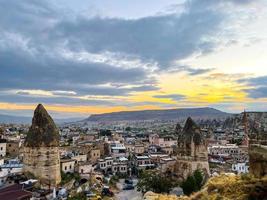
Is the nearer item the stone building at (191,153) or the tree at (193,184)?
the tree at (193,184)

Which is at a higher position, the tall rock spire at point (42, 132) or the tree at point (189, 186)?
the tall rock spire at point (42, 132)

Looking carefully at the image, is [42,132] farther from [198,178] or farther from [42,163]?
[198,178]

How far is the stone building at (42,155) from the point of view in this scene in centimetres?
3110

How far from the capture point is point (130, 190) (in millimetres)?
36125

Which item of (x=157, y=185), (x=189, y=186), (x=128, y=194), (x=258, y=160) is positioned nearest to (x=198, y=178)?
(x=189, y=186)

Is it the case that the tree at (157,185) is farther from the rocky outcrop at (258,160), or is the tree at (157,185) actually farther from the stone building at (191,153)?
the rocky outcrop at (258,160)

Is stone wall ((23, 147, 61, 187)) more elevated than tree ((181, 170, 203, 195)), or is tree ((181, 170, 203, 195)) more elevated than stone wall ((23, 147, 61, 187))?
stone wall ((23, 147, 61, 187))

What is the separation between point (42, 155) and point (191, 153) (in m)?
13.2

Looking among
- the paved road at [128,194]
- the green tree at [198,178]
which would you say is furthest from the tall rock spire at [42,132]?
the green tree at [198,178]

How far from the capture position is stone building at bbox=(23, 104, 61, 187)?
31097 millimetres

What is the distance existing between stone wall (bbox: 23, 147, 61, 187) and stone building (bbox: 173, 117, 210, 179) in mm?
11705

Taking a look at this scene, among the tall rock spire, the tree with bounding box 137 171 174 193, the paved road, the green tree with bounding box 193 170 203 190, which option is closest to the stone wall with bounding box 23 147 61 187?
the tall rock spire

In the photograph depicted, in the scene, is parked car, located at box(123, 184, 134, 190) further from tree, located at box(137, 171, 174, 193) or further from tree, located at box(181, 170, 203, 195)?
tree, located at box(181, 170, 203, 195)

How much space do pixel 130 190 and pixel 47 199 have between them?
11.2m
